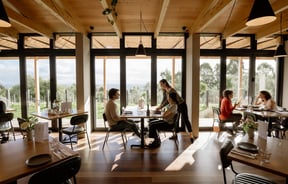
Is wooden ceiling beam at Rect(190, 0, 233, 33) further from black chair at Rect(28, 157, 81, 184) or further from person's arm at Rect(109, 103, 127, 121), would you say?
black chair at Rect(28, 157, 81, 184)

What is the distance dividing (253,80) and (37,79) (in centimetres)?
640

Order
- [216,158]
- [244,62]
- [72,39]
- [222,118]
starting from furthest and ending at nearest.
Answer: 1. [244,62]
2. [72,39]
3. [222,118]
4. [216,158]

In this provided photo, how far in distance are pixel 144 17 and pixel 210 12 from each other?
1.52 metres

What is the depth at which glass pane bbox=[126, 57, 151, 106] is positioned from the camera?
505 centimetres

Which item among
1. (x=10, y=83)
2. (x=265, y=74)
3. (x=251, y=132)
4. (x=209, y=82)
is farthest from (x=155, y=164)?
(x=10, y=83)

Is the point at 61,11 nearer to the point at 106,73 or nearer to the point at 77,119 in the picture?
the point at 106,73

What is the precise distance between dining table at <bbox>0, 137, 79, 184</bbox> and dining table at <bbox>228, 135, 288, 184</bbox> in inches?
63.3

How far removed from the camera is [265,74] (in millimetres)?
5227

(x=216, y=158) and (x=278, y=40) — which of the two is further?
(x=278, y=40)

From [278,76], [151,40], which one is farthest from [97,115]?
[278,76]

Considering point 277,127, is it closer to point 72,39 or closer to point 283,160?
point 283,160

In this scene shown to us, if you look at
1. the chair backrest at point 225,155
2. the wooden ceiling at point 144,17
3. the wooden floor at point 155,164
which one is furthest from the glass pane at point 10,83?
the chair backrest at point 225,155

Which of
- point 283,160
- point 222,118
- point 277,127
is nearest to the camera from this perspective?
point 283,160

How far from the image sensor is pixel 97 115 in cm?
514
